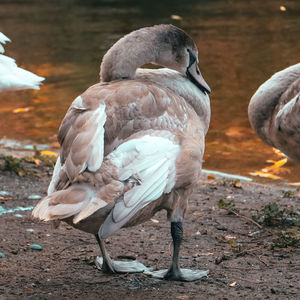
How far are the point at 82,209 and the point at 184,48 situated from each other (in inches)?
63.5

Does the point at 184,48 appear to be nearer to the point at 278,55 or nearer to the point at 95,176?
the point at 95,176

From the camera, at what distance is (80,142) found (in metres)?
3.64

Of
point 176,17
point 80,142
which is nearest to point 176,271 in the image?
point 80,142

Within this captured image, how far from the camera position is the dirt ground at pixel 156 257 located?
153 inches

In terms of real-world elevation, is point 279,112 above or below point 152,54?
below

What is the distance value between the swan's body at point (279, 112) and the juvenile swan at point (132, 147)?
49.0 inches

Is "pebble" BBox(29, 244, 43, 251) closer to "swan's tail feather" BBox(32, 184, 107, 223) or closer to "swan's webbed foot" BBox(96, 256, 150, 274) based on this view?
"swan's webbed foot" BBox(96, 256, 150, 274)

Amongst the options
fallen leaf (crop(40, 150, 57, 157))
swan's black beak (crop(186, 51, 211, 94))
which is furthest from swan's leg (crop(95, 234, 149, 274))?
fallen leaf (crop(40, 150, 57, 157))

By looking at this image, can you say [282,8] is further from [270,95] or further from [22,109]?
[270,95]

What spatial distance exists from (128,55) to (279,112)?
70.4 inches

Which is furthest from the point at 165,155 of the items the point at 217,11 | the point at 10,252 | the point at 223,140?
the point at 217,11

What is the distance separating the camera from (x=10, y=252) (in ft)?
14.8

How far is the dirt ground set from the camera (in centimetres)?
389

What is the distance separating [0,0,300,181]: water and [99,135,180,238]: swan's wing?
3.68 m
